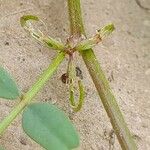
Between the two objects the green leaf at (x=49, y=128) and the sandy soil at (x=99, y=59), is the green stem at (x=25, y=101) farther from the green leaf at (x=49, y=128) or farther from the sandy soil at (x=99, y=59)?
the sandy soil at (x=99, y=59)

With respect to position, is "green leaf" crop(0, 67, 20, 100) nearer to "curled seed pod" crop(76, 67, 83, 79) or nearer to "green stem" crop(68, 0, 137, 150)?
"green stem" crop(68, 0, 137, 150)

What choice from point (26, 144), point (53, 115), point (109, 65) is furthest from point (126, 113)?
point (53, 115)

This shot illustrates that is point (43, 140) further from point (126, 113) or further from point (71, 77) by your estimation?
point (126, 113)

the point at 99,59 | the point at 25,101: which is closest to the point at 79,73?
the point at 99,59

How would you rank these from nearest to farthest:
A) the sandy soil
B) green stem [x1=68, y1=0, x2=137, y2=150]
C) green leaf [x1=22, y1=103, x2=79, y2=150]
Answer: green leaf [x1=22, y1=103, x2=79, y2=150] < green stem [x1=68, y1=0, x2=137, y2=150] < the sandy soil

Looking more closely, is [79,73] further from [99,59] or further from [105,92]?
[105,92]

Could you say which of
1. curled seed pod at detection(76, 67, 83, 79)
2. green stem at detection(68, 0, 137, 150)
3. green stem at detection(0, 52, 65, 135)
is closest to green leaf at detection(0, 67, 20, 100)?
green stem at detection(0, 52, 65, 135)
